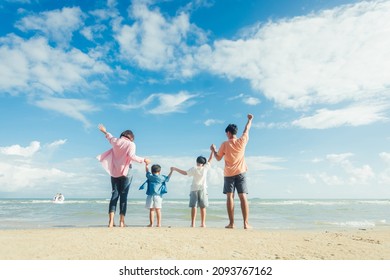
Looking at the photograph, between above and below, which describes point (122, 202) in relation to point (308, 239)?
above

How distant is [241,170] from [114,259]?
3876 mm

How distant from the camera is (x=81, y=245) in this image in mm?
4621

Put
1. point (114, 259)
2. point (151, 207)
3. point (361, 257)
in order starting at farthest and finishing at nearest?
point (151, 207) → point (361, 257) → point (114, 259)

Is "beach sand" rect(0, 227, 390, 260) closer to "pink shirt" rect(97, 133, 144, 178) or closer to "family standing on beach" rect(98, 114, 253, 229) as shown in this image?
"family standing on beach" rect(98, 114, 253, 229)

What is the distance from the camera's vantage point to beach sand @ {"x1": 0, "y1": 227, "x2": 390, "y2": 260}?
13.8 feet

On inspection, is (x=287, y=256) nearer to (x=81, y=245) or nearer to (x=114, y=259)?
(x=114, y=259)

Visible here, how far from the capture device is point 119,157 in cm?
712

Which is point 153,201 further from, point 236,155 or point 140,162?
point 236,155

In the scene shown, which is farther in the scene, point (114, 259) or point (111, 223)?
point (111, 223)

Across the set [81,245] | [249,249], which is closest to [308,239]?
[249,249]

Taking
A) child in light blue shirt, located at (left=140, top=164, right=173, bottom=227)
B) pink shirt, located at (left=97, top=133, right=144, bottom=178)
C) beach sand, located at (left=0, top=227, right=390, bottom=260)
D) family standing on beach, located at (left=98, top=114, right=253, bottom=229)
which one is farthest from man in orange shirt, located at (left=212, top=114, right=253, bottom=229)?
pink shirt, located at (left=97, top=133, right=144, bottom=178)
